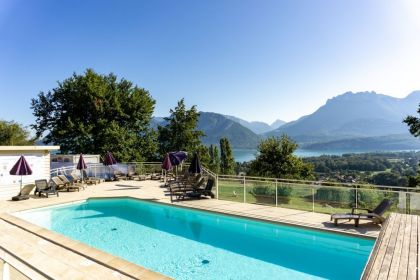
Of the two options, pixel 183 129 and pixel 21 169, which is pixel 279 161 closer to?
pixel 183 129

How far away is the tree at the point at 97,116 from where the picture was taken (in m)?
31.2

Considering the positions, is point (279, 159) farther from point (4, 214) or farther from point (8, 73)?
point (8, 73)

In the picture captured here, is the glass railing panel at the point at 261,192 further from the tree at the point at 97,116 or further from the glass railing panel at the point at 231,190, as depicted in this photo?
the tree at the point at 97,116

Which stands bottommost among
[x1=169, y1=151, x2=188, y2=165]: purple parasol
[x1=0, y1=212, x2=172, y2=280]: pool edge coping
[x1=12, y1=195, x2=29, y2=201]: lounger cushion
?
[x1=12, y1=195, x2=29, y2=201]: lounger cushion

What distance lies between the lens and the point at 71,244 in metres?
7.04

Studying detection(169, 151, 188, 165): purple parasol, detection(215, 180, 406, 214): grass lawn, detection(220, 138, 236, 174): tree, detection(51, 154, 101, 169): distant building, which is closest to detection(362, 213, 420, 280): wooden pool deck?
detection(215, 180, 406, 214): grass lawn

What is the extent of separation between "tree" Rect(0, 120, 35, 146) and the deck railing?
3313 cm

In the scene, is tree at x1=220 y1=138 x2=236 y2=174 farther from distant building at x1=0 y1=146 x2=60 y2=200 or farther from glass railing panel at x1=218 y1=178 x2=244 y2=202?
glass railing panel at x1=218 y1=178 x2=244 y2=202

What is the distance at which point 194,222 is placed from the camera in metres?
10.7

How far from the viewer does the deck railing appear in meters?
8.60

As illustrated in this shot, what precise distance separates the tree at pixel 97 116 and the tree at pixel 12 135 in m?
6.26

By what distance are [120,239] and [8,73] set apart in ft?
94.0

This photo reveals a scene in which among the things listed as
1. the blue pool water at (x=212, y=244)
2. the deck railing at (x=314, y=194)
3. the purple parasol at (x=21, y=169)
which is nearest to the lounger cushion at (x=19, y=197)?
the purple parasol at (x=21, y=169)

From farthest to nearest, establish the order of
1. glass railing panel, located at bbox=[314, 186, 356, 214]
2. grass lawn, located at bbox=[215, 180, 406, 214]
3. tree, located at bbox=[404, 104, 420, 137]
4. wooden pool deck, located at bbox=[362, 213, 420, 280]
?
tree, located at bbox=[404, 104, 420, 137] < grass lawn, located at bbox=[215, 180, 406, 214] < glass railing panel, located at bbox=[314, 186, 356, 214] < wooden pool deck, located at bbox=[362, 213, 420, 280]
